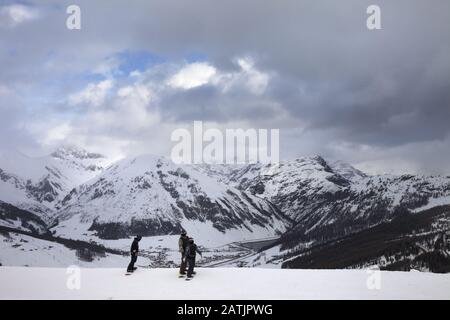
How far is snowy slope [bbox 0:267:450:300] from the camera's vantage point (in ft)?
94.8

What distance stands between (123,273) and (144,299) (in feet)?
31.2

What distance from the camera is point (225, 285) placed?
32.0 meters

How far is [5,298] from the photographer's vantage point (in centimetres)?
2834

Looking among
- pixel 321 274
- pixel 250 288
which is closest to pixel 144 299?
pixel 250 288

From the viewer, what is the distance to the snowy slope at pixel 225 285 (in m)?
28.9

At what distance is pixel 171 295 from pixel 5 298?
34.8ft

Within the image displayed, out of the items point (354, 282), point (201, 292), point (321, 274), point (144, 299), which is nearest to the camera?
Answer: point (144, 299)

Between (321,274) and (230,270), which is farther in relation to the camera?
(230,270)

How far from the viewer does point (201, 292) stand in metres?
29.8
